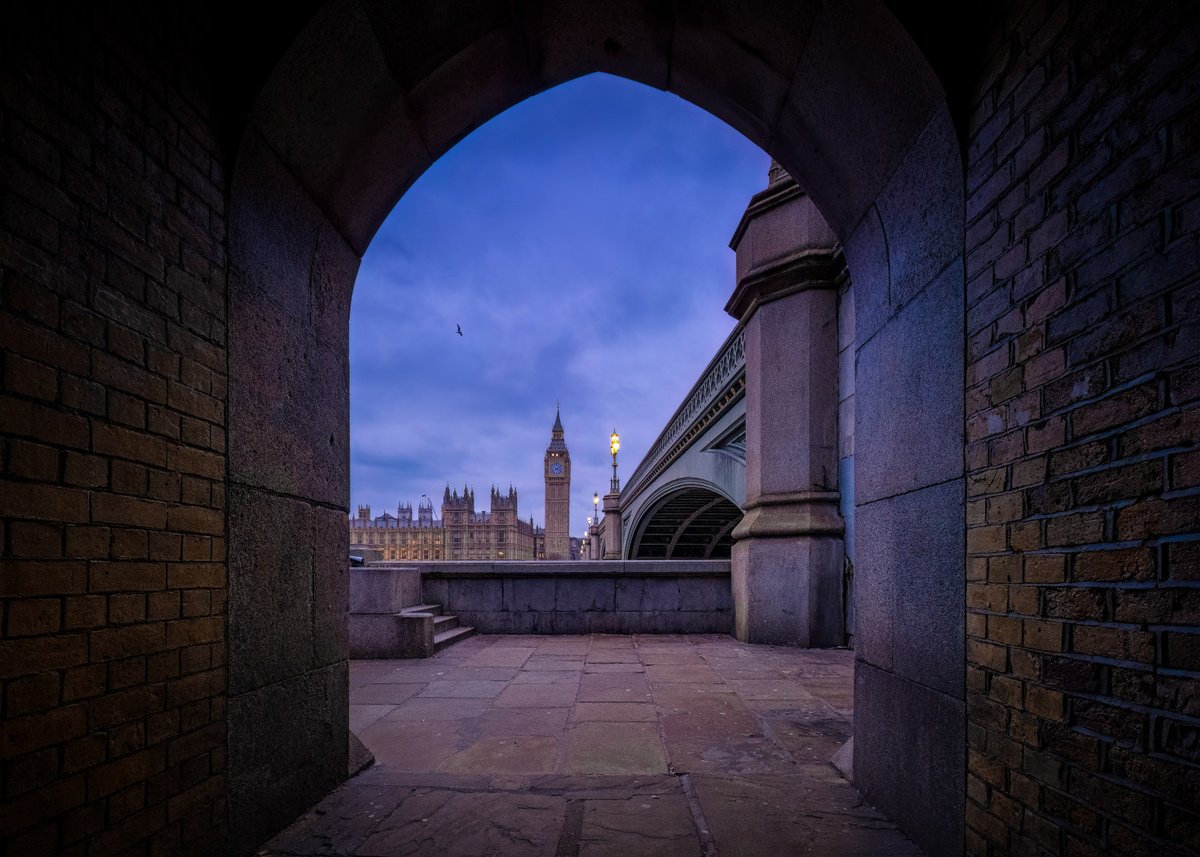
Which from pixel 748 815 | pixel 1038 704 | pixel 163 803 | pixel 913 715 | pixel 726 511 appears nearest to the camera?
pixel 1038 704

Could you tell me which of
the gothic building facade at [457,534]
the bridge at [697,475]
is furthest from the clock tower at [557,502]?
the bridge at [697,475]

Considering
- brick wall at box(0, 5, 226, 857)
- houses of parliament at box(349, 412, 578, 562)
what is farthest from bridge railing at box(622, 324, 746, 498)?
houses of parliament at box(349, 412, 578, 562)

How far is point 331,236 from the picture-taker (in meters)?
3.35

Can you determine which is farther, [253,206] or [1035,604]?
[253,206]

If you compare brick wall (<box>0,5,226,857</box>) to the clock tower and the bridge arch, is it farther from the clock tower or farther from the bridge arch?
the clock tower

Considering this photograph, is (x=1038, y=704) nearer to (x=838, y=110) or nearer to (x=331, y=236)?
(x=838, y=110)

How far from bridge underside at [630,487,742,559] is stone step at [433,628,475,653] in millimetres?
12998

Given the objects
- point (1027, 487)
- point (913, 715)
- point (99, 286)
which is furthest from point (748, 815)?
point (99, 286)

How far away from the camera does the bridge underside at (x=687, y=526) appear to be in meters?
24.4

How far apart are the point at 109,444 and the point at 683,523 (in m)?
28.5

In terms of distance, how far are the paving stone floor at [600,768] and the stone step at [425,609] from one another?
4.31ft

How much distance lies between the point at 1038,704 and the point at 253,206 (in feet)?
11.4

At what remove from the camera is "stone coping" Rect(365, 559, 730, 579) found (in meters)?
8.65

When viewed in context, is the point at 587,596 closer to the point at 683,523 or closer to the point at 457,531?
the point at 683,523
